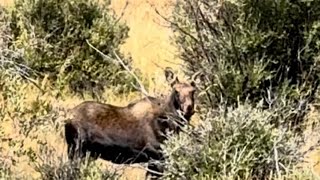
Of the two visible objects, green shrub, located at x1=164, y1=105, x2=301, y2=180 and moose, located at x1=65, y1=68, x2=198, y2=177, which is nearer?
green shrub, located at x1=164, y1=105, x2=301, y2=180

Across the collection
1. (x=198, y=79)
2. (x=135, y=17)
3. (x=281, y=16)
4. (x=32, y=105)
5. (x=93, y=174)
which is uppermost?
(x=135, y=17)

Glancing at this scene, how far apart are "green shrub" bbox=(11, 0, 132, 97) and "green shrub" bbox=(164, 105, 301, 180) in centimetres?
571

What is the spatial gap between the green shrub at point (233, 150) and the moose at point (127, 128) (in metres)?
0.94

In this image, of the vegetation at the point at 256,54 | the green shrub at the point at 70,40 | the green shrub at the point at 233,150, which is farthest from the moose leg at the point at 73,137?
the green shrub at the point at 70,40

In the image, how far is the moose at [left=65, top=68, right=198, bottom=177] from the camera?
10.8 m

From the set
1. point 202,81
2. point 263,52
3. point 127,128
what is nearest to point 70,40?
point 202,81

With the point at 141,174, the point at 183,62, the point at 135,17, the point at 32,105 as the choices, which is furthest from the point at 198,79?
the point at 135,17

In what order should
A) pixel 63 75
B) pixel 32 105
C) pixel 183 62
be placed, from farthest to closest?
pixel 63 75 → pixel 183 62 → pixel 32 105

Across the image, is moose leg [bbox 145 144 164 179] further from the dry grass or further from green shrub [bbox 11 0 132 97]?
green shrub [bbox 11 0 132 97]

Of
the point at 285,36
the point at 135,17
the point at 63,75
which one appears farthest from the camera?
the point at 135,17

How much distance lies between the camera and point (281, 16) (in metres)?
11.7

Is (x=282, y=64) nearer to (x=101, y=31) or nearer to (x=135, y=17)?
(x=101, y=31)

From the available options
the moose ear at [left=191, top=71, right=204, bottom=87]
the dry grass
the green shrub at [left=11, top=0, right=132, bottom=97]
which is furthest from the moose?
the green shrub at [left=11, top=0, right=132, bottom=97]

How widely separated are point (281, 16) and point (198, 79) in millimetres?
1382
